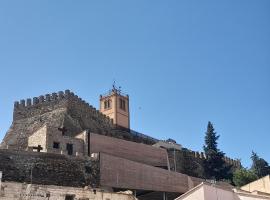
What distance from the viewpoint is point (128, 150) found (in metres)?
35.3

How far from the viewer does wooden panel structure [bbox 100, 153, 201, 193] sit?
3059cm

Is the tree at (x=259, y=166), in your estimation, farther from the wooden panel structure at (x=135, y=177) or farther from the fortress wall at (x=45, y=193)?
the fortress wall at (x=45, y=193)

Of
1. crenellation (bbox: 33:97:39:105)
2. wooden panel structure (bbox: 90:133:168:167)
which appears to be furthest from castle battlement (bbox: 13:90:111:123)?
wooden panel structure (bbox: 90:133:168:167)

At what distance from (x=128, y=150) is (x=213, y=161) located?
11.4 metres

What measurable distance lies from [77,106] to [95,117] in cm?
220

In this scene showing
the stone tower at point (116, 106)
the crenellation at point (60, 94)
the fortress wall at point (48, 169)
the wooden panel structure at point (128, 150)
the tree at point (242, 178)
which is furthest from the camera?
the stone tower at point (116, 106)

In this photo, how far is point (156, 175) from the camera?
109ft

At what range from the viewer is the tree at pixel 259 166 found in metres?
43.8

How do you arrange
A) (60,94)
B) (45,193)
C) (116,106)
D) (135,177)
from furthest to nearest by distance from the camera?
(116,106)
(60,94)
(135,177)
(45,193)

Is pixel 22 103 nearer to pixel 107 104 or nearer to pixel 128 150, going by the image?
pixel 128 150

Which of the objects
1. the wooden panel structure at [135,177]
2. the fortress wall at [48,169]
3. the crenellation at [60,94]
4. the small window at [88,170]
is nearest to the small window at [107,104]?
the crenellation at [60,94]

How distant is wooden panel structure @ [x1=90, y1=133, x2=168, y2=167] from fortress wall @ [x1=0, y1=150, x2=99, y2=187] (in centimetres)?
264

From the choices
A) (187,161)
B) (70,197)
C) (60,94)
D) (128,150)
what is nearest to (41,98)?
(60,94)

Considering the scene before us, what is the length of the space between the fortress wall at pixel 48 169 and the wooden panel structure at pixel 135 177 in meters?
0.66
